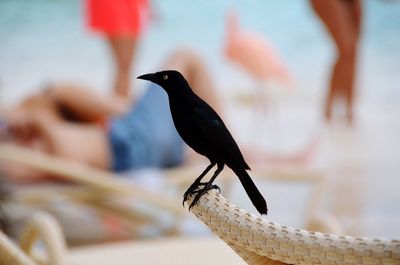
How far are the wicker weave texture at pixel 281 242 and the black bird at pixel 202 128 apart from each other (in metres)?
0.04

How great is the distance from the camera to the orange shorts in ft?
10.1

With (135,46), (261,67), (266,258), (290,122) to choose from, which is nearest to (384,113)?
(290,122)

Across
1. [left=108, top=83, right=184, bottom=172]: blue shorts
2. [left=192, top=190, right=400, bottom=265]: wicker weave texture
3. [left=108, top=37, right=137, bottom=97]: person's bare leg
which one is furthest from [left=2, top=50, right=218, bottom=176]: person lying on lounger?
[left=192, top=190, right=400, bottom=265]: wicker weave texture

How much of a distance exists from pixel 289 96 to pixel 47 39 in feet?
3.44

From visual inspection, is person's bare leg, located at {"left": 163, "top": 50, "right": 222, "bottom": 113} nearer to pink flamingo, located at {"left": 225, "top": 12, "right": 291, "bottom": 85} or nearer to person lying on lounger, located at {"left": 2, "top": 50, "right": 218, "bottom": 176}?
person lying on lounger, located at {"left": 2, "top": 50, "right": 218, "bottom": 176}

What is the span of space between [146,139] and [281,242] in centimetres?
178

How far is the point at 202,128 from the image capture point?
1.56ft

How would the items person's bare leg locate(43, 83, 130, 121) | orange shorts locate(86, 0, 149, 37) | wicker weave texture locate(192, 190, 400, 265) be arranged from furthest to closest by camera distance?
orange shorts locate(86, 0, 149, 37) < person's bare leg locate(43, 83, 130, 121) < wicker weave texture locate(192, 190, 400, 265)

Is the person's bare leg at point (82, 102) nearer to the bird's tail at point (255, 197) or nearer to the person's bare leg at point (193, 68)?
the person's bare leg at point (193, 68)

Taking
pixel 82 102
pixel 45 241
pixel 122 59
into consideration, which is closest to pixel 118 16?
pixel 122 59

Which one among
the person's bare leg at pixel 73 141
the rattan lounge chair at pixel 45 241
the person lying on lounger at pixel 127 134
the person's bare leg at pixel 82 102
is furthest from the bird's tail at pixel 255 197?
the person's bare leg at pixel 82 102

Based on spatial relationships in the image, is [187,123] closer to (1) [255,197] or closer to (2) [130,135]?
(1) [255,197]

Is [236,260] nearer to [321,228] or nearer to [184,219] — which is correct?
[321,228]

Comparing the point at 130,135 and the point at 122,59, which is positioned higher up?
the point at 122,59
